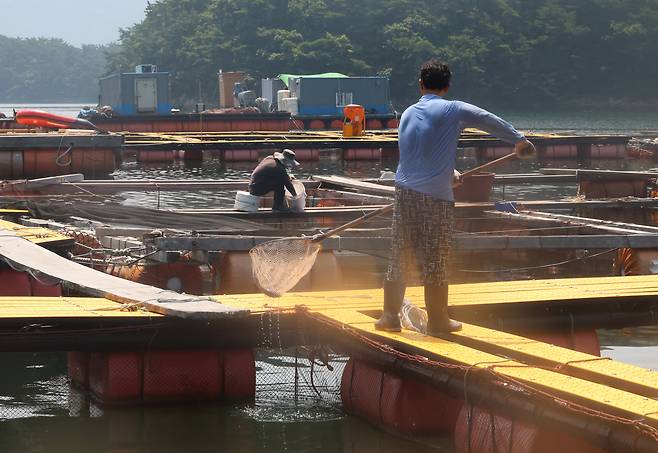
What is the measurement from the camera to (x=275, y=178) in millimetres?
17844

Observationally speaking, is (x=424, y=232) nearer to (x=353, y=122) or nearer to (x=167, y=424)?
(x=167, y=424)

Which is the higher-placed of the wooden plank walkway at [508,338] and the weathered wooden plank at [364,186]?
the weathered wooden plank at [364,186]

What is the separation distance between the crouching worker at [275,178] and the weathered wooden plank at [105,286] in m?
4.17

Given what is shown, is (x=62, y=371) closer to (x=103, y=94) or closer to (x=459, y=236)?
(x=459, y=236)

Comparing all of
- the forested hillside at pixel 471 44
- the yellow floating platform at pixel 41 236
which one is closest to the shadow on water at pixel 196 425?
the yellow floating platform at pixel 41 236

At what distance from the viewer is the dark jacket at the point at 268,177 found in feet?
58.3

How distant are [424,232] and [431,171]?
447mm

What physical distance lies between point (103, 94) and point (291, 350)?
188ft

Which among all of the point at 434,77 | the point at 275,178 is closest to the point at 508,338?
the point at 434,77

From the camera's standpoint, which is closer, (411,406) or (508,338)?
(508,338)

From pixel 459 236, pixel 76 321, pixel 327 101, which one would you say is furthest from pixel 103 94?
→ pixel 76 321

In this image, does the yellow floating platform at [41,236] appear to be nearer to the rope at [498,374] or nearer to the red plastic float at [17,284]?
the red plastic float at [17,284]

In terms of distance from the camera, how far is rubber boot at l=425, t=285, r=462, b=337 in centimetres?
932

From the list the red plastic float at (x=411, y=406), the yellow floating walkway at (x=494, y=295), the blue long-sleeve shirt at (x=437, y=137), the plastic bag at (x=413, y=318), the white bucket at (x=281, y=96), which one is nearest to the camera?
the blue long-sleeve shirt at (x=437, y=137)
